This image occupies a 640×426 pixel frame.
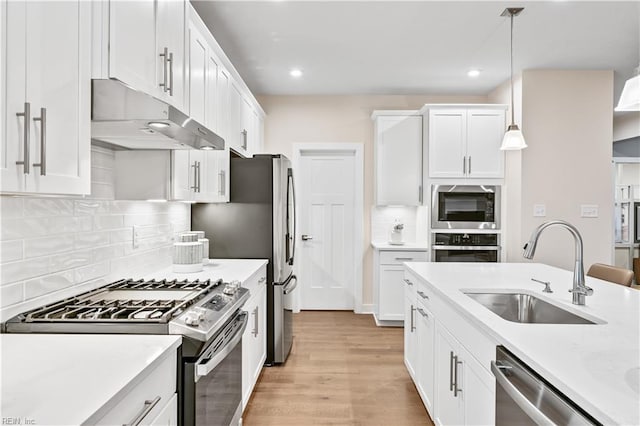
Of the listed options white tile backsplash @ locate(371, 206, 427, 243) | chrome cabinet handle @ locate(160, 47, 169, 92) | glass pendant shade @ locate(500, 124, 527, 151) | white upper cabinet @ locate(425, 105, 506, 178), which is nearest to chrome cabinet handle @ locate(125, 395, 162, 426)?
chrome cabinet handle @ locate(160, 47, 169, 92)

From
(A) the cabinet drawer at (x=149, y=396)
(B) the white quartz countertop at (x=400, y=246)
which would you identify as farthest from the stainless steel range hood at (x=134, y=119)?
(B) the white quartz countertop at (x=400, y=246)

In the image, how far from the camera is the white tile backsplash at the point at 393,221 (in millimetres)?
5004

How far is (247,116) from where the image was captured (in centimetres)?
394

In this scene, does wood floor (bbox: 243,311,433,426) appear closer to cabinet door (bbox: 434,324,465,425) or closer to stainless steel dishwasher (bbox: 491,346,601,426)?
cabinet door (bbox: 434,324,465,425)

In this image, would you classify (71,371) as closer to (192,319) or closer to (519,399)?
(192,319)

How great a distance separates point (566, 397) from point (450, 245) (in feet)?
11.3

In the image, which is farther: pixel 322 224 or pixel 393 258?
pixel 322 224

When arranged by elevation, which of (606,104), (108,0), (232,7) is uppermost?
(232,7)

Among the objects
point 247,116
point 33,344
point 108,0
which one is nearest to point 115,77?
point 108,0

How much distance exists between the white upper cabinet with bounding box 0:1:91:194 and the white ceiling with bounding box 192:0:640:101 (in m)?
1.71

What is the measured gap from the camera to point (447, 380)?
2012mm

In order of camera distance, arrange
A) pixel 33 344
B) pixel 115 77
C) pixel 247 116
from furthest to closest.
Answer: pixel 247 116 → pixel 115 77 → pixel 33 344

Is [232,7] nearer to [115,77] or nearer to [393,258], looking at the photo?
[115,77]

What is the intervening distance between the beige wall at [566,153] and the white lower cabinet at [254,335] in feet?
9.17
